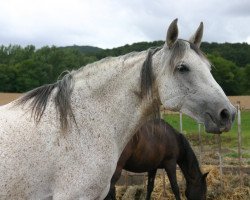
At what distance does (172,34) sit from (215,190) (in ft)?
21.1

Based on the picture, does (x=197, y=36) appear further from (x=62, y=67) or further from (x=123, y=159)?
(x=62, y=67)

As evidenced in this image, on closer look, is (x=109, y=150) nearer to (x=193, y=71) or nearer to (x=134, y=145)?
(x=193, y=71)

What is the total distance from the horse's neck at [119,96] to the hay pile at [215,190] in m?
5.48

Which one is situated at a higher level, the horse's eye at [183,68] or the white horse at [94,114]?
the horse's eye at [183,68]

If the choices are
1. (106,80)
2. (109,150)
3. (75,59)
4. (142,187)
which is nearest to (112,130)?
(109,150)

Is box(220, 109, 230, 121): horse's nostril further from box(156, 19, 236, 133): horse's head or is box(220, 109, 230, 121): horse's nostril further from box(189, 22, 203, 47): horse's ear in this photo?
box(189, 22, 203, 47): horse's ear

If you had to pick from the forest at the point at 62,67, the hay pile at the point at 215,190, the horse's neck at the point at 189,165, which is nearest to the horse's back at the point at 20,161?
the horse's neck at the point at 189,165

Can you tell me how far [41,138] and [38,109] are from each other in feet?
0.81

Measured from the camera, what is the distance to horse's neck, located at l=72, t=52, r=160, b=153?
11.1 feet

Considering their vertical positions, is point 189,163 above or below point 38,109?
below

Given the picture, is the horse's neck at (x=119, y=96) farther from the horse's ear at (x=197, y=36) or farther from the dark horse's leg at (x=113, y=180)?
the dark horse's leg at (x=113, y=180)

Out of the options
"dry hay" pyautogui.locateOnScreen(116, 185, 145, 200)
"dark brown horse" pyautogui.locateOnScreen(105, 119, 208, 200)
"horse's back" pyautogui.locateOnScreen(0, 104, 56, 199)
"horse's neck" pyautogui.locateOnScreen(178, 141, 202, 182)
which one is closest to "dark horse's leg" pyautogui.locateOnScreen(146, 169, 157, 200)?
"dark brown horse" pyautogui.locateOnScreen(105, 119, 208, 200)

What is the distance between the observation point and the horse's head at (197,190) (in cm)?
793

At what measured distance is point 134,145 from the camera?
7480 millimetres
